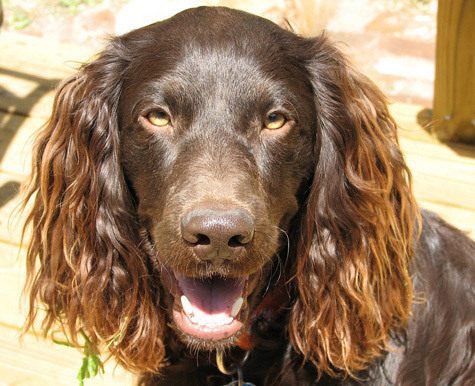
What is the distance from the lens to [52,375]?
10.1 feet

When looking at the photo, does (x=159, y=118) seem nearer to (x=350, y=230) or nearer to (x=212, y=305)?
(x=212, y=305)

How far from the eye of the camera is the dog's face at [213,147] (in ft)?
7.20

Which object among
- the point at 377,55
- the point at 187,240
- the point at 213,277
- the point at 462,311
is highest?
the point at 187,240

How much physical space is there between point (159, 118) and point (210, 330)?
2.32ft

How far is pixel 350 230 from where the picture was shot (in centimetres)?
254

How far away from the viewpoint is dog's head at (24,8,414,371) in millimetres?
2330

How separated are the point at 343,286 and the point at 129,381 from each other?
43.3 inches

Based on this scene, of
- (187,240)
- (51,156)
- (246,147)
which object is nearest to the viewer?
(187,240)

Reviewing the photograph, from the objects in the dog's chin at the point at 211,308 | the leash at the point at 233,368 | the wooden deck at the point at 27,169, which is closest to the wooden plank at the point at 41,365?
the wooden deck at the point at 27,169

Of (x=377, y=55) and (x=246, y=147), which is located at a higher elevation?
(x=246, y=147)

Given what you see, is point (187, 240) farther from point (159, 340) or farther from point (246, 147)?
point (159, 340)

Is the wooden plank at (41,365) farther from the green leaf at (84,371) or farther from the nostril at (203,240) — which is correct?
the nostril at (203,240)

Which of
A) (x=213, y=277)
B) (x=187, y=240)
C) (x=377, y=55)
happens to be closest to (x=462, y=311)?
(x=213, y=277)

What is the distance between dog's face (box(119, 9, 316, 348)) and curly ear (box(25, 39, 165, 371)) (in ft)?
0.24
